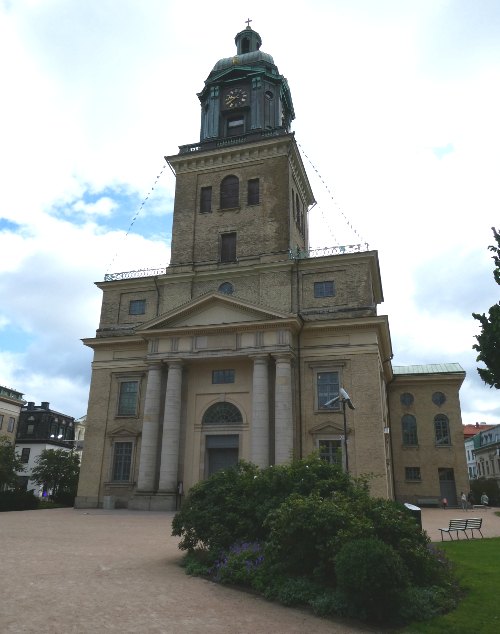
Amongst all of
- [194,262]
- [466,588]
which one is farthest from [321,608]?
[194,262]

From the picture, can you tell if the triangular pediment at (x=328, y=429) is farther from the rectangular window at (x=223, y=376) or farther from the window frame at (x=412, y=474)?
the window frame at (x=412, y=474)

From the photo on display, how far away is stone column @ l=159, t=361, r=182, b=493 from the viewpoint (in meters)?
30.1

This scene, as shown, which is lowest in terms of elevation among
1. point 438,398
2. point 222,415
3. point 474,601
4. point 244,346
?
point 474,601

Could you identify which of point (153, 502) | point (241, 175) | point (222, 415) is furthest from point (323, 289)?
point (153, 502)

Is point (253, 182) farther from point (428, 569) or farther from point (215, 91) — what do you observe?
point (428, 569)

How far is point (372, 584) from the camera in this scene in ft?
28.0

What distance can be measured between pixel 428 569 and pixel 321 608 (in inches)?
103

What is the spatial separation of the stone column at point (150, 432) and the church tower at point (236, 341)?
0.06 meters

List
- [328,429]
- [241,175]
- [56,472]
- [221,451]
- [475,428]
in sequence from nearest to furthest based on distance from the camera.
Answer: [328,429] < [221,451] < [241,175] < [56,472] < [475,428]

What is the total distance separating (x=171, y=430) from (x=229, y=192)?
1784 centimetres

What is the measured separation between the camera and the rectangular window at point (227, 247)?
1452 inches

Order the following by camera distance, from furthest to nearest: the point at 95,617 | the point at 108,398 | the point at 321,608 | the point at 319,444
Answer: the point at 108,398 < the point at 319,444 < the point at 321,608 < the point at 95,617

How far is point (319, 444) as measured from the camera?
30406 mm

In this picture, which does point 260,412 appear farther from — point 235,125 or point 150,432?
point 235,125
